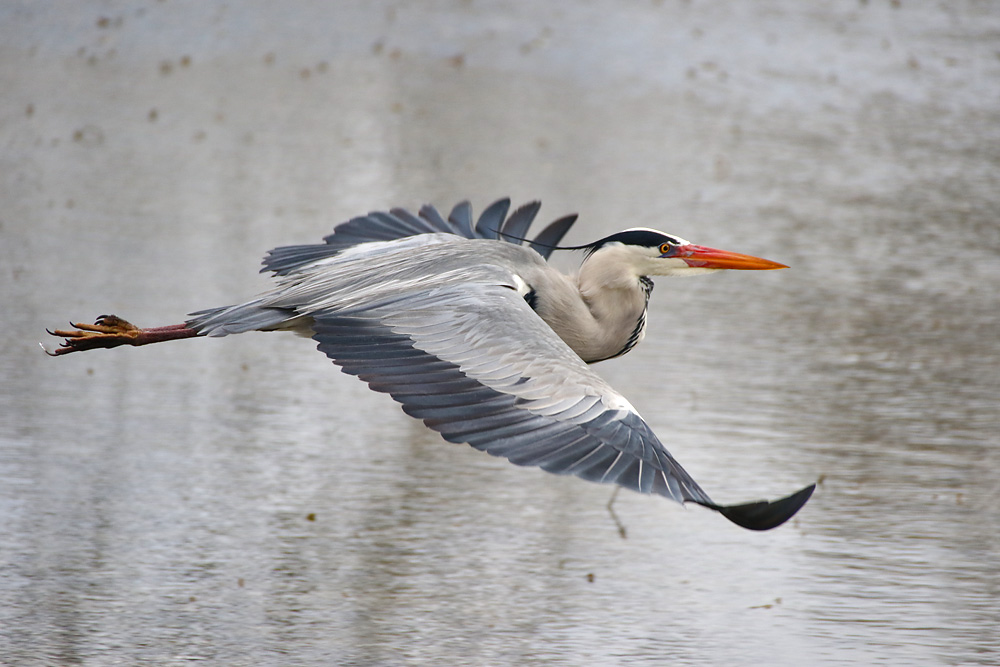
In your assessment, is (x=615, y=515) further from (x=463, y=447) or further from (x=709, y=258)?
(x=709, y=258)

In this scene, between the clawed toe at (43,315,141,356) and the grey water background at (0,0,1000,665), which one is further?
the clawed toe at (43,315,141,356)

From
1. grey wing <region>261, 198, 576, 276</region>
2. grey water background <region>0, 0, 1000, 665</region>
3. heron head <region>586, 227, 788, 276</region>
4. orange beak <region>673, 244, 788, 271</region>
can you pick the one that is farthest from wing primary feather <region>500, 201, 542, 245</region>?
grey water background <region>0, 0, 1000, 665</region>

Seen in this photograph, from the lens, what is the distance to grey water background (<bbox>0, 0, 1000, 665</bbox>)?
3.99m

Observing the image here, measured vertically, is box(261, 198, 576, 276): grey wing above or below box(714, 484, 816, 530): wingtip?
above

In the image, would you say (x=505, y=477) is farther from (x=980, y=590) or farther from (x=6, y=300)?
(x=6, y=300)

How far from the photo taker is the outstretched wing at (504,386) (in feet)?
10.5

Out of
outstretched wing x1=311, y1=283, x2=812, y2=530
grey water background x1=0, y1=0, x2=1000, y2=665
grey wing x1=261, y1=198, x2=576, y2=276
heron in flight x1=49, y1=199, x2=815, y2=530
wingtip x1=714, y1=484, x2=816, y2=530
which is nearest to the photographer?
wingtip x1=714, y1=484, x2=816, y2=530

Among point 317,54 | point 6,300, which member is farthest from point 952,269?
point 317,54

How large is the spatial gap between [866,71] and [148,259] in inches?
345

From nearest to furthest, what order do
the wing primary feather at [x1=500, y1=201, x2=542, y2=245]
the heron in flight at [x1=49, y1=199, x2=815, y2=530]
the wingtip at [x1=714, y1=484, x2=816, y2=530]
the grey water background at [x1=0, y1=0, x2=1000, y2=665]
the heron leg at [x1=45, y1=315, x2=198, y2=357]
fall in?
the wingtip at [x1=714, y1=484, x2=816, y2=530] < the heron in flight at [x1=49, y1=199, x2=815, y2=530] < the grey water background at [x1=0, y1=0, x2=1000, y2=665] < the heron leg at [x1=45, y1=315, x2=198, y2=357] < the wing primary feather at [x1=500, y1=201, x2=542, y2=245]

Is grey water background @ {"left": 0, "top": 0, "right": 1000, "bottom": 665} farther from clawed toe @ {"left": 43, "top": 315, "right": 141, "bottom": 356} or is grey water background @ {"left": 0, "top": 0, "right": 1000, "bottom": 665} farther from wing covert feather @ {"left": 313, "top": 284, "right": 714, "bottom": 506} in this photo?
wing covert feather @ {"left": 313, "top": 284, "right": 714, "bottom": 506}

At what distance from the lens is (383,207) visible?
865cm

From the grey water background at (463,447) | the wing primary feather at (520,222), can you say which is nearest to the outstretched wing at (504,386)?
the grey water background at (463,447)

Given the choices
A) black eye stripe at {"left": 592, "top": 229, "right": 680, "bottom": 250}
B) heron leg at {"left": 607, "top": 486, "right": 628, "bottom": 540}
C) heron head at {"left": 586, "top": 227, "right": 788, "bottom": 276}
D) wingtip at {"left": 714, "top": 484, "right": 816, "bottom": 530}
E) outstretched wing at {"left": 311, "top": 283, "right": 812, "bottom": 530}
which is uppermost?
black eye stripe at {"left": 592, "top": 229, "right": 680, "bottom": 250}
